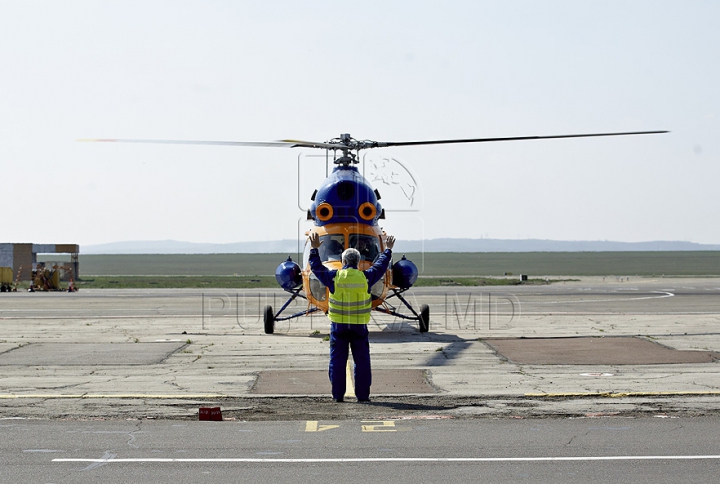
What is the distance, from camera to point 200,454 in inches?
305

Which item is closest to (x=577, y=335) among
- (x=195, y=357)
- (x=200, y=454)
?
(x=195, y=357)

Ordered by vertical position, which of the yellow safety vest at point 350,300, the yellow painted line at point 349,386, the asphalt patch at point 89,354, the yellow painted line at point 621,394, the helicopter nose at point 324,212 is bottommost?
the yellow painted line at point 349,386

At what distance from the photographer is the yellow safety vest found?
1124 centimetres

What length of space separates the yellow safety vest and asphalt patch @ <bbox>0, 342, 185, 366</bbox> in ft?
18.0

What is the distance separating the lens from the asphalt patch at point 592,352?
15.1m

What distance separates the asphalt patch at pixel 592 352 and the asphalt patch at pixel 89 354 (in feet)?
23.7

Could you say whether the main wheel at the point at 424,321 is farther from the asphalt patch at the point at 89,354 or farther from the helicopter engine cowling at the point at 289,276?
the asphalt patch at the point at 89,354

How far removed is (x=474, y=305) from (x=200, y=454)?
82.8 ft

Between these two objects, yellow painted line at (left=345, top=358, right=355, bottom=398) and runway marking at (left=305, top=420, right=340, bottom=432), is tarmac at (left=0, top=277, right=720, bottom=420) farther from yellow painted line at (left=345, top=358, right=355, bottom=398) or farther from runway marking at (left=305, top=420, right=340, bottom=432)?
runway marking at (left=305, top=420, right=340, bottom=432)

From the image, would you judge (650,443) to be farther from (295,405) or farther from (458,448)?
(295,405)

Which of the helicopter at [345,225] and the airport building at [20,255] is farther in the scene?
the airport building at [20,255]

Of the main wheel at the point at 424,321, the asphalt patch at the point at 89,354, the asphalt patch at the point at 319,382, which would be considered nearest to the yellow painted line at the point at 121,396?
the asphalt patch at the point at 319,382

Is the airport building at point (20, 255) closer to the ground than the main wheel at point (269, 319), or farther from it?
farther from it

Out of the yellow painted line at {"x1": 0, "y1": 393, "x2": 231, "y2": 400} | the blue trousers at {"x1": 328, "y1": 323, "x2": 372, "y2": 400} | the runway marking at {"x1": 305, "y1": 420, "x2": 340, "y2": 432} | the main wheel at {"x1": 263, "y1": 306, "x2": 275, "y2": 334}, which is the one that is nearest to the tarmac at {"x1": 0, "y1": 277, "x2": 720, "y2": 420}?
the yellow painted line at {"x1": 0, "y1": 393, "x2": 231, "y2": 400}
